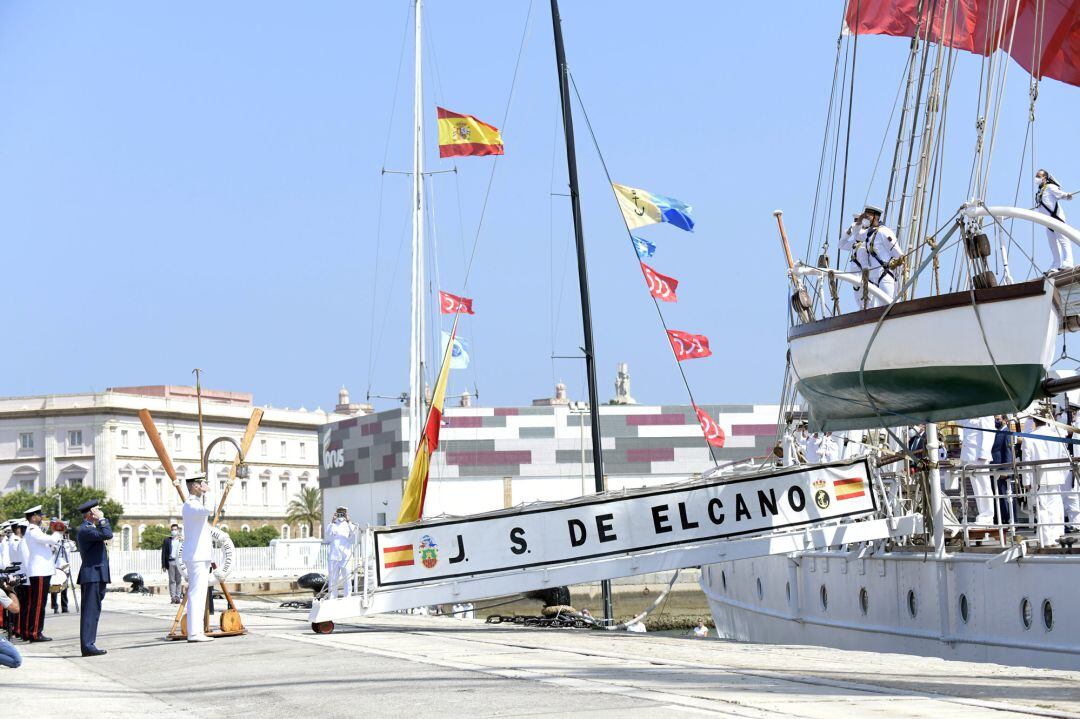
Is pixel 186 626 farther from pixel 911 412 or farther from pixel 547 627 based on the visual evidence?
pixel 911 412

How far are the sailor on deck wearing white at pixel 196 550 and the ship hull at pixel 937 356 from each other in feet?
24.9

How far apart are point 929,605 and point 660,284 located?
1874cm

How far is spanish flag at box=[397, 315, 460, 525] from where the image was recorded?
2152 cm

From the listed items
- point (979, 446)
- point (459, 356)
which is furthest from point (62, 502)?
point (979, 446)

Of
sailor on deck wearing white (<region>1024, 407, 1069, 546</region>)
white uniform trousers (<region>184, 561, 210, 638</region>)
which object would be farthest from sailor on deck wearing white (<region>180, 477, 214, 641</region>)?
sailor on deck wearing white (<region>1024, 407, 1069, 546</region>)

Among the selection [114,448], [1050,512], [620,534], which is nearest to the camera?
[1050,512]

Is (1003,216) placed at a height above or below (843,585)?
above

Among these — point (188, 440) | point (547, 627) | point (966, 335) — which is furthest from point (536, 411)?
point (966, 335)

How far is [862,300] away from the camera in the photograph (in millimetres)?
18000

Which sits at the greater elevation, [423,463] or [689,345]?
[689,345]

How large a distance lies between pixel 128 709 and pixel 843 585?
1179 centimetres

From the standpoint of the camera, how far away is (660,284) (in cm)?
3422

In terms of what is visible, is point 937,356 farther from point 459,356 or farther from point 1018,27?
point 459,356

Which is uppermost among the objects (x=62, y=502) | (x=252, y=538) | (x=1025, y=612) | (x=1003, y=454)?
(x=1003, y=454)
